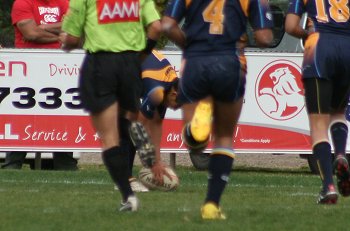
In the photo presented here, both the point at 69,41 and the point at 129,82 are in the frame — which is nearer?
the point at 129,82

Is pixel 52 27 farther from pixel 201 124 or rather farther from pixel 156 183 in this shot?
pixel 201 124

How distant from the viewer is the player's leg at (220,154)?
873cm

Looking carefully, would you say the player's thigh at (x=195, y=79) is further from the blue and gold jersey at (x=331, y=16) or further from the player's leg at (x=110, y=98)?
the blue and gold jersey at (x=331, y=16)

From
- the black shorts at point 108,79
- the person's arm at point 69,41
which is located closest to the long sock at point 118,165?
the black shorts at point 108,79

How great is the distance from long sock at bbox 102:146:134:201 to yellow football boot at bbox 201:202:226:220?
0.75m

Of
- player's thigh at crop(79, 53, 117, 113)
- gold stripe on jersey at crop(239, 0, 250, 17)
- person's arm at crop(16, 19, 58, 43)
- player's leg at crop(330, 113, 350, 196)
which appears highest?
gold stripe on jersey at crop(239, 0, 250, 17)

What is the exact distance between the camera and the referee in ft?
30.0

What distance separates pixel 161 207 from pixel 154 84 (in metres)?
2.49

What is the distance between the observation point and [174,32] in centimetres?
884

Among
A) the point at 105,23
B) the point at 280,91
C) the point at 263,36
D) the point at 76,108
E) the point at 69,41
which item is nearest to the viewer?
the point at 263,36

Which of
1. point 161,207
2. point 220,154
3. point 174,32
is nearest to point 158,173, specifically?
point 161,207

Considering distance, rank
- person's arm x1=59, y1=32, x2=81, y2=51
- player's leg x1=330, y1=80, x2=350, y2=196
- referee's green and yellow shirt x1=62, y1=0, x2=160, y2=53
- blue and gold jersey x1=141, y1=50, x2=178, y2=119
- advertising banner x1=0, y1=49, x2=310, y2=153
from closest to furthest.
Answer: referee's green and yellow shirt x1=62, y1=0, x2=160, y2=53 → person's arm x1=59, y1=32, x2=81, y2=51 → player's leg x1=330, y1=80, x2=350, y2=196 → blue and gold jersey x1=141, y1=50, x2=178, y2=119 → advertising banner x1=0, y1=49, x2=310, y2=153

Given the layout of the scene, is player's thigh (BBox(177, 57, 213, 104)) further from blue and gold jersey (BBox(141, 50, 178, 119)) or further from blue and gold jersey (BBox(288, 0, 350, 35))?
blue and gold jersey (BBox(141, 50, 178, 119))

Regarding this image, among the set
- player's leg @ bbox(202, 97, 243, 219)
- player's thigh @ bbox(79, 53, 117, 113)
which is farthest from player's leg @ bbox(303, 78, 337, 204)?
player's thigh @ bbox(79, 53, 117, 113)
